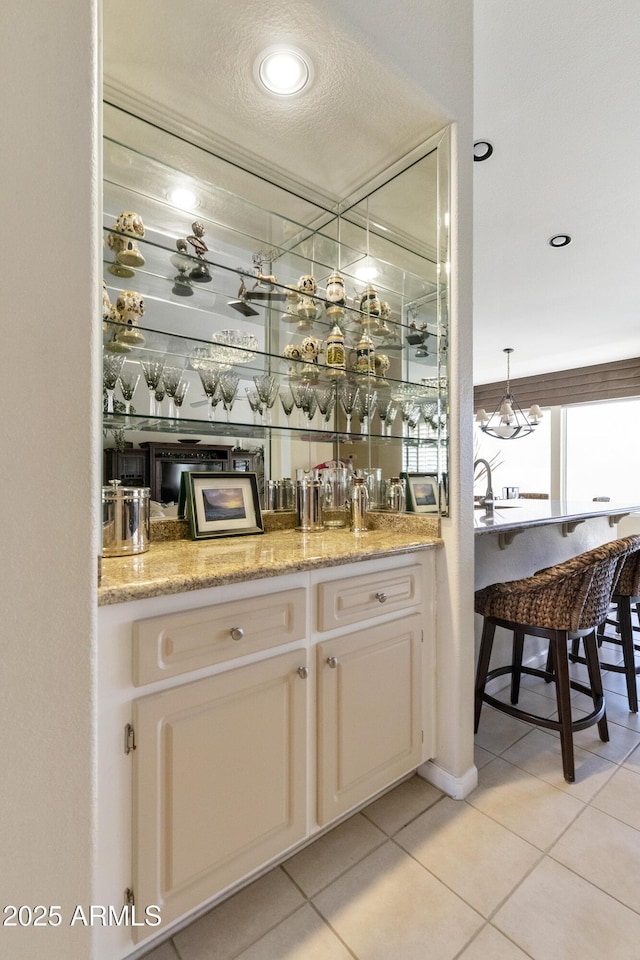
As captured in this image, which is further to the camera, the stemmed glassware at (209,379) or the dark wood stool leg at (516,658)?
the dark wood stool leg at (516,658)

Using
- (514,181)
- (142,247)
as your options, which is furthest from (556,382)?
(142,247)

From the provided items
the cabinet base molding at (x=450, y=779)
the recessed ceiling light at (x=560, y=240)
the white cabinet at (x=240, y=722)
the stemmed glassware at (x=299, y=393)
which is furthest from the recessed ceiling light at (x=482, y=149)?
the cabinet base molding at (x=450, y=779)

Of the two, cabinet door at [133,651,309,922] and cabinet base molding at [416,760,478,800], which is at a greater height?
cabinet door at [133,651,309,922]

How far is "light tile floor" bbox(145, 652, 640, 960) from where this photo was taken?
1.20 metres

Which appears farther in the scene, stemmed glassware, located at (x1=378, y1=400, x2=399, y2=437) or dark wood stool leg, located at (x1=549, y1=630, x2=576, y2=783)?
stemmed glassware, located at (x1=378, y1=400, x2=399, y2=437)

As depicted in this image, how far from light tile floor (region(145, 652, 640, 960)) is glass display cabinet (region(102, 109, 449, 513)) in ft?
3.82

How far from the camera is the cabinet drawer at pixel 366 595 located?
142 centimetres

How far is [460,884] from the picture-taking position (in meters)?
1.38

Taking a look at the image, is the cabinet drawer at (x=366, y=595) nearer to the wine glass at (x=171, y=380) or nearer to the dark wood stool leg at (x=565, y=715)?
the dark wood stool leg at (x=565, y=715)

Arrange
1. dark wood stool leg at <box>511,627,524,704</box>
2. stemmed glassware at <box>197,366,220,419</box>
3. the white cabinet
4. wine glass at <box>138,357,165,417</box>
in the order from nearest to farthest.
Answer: the white cabinet → wine glass at <box>138,357,165,417</box> → stemmed glassware at <box>197,366,220,419</box> → dark wood stool leg at <box>511,627,524,704</box>

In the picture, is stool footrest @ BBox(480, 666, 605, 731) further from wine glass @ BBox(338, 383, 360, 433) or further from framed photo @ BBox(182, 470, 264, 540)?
wine glass @ BBox(338, 383, 360, 433)

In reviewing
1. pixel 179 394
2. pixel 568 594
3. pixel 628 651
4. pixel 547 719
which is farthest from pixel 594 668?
pixel 179 394

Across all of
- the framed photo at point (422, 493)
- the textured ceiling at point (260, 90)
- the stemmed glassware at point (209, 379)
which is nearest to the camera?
the textured ceiling at point (260, 90)
